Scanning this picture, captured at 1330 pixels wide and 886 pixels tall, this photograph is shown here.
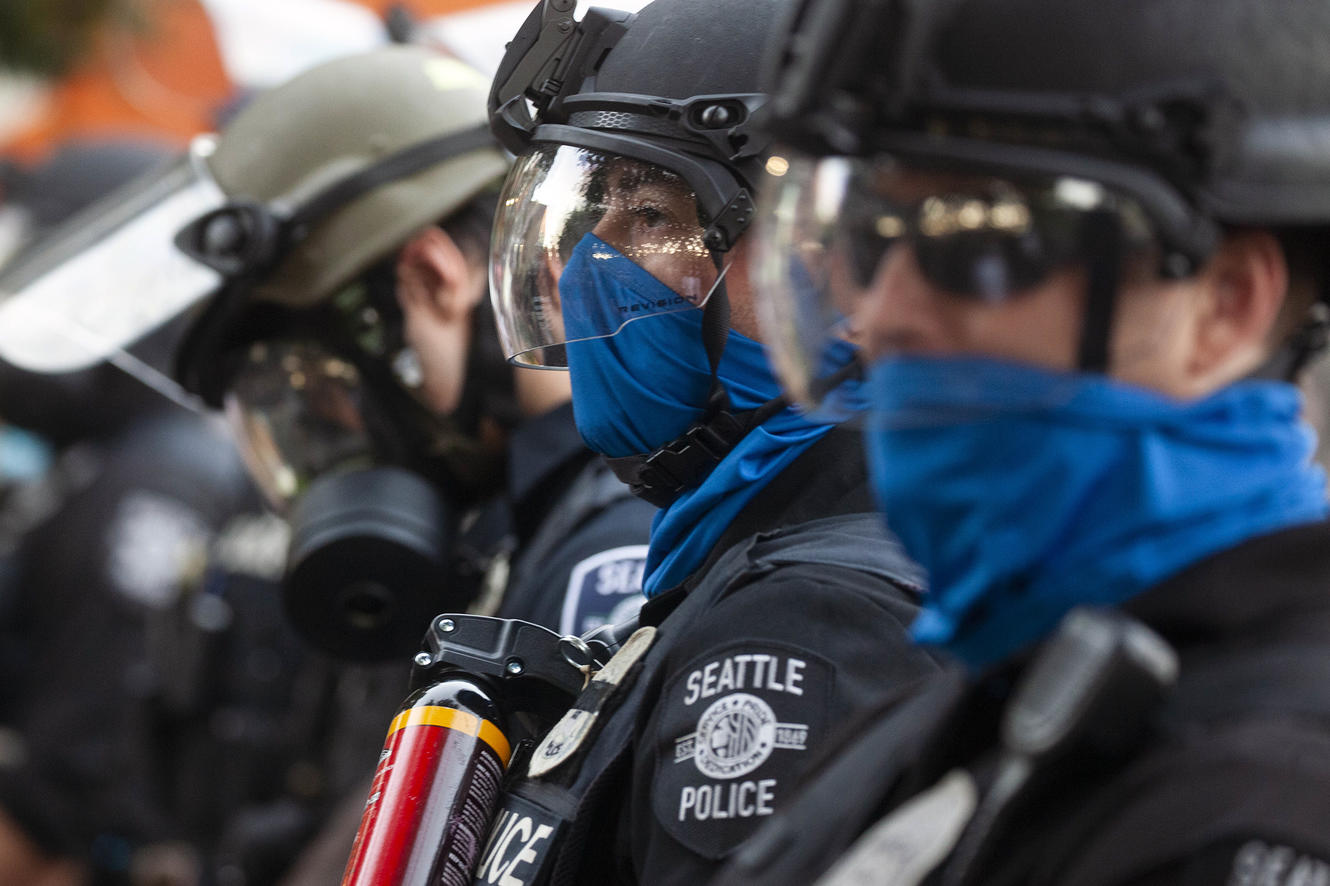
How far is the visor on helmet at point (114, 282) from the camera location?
3.82 metres

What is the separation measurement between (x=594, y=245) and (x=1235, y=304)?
1.02 metres

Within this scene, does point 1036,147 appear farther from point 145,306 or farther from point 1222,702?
point 145,306

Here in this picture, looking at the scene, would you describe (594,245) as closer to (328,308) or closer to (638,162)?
(638,162)

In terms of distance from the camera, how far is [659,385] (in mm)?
2262

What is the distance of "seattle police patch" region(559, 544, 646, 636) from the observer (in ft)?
8.47

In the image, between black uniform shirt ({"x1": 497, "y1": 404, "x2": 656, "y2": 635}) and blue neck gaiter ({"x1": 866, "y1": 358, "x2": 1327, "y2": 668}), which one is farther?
black uniform shirt ({"x1": 497, "y1": 404, "x2": 656, "y2": 635})

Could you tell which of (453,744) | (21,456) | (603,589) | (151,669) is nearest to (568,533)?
(603,589)

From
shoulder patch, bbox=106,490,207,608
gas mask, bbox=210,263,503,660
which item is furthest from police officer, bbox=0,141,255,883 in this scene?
gas mask, bbox=210,263,503,660

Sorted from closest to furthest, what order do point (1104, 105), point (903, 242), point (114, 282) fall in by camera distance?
1. point (1104, 105)
2. point (903, 242)
3. point (114, 282)

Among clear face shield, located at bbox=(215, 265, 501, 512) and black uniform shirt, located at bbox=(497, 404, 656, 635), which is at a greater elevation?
clear face shield, located at bbox=(215, 265, 501, 512)

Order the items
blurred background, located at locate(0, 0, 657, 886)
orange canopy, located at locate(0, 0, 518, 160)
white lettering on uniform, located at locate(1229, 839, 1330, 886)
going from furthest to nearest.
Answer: orange canopy, located at locate(0, 0, 518, 160) → blurred background, located at locate(0, 0, 657, 886) → white lettering on uniform, located at locate(1229, 839, 1330, 886)

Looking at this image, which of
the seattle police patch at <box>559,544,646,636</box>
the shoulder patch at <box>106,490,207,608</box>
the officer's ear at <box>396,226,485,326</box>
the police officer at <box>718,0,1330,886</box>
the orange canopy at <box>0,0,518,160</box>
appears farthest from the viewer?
the orange canopy at <box>0,0,518,160</box>

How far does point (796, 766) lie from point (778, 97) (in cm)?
71

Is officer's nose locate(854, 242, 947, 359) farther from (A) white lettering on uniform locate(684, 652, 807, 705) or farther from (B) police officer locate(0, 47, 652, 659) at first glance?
(B) police officer locate(0, 47, 652, 659)
